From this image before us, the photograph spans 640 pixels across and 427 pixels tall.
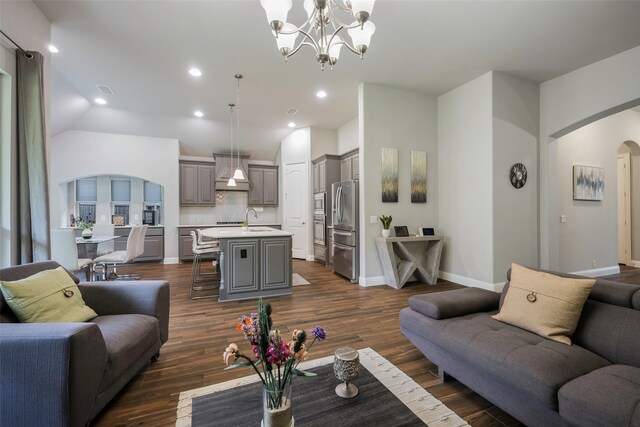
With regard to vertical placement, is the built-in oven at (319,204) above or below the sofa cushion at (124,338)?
above

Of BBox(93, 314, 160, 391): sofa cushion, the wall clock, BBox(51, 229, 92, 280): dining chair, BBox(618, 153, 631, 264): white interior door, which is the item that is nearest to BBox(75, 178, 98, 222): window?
BBox(51, 229, 92, 280): dining chair

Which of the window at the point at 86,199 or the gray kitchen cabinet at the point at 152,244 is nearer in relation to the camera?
the gray kitchen cabinet at the point at 152,244

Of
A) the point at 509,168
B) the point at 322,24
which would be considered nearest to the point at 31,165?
the point at 322,24

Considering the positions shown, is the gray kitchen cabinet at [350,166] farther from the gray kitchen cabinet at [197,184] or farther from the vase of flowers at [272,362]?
the vase of flowers at [272,362]

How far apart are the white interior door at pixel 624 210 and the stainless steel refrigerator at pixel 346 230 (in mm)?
6050

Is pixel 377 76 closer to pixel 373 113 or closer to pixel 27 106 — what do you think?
pixel 373 113

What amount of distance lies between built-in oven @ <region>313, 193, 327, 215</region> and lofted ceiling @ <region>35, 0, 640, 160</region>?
6.10 ft

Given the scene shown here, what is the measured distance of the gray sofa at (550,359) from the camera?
113 centimetres

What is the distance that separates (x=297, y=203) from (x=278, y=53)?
12.8ft

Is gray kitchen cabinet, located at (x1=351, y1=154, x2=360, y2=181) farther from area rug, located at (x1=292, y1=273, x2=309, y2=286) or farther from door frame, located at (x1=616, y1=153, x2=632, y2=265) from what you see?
door frame, located at (x1=616, y1=153, x2=632, y2=265)

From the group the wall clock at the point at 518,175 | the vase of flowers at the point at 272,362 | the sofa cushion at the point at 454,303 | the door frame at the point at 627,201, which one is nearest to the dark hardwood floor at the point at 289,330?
the sofa cushion at the point at 454,303

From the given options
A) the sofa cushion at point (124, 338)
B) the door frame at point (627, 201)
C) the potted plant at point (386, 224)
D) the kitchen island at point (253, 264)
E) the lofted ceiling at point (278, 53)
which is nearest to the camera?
the sofa cushion at point (124, 338)

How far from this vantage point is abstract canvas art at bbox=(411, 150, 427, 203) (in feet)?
15.6

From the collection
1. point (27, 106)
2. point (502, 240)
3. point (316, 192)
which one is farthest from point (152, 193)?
point (502, 240)
